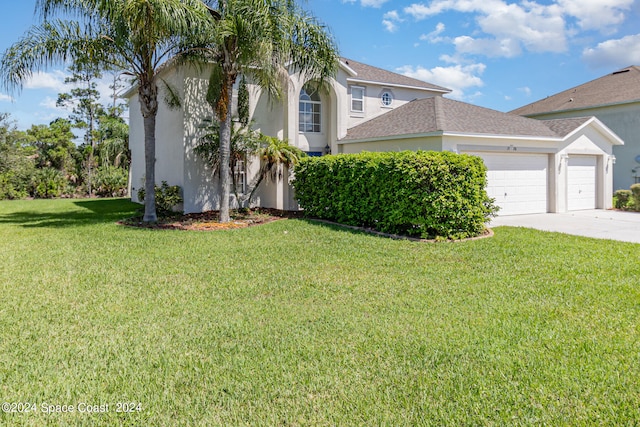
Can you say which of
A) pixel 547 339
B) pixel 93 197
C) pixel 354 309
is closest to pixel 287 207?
pixel 354 309

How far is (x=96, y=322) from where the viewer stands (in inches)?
211

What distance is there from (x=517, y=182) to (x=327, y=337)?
13.9m

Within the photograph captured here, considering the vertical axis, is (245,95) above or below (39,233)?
above

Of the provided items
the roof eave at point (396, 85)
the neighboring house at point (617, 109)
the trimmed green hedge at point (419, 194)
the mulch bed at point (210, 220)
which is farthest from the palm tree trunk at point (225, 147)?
the neighboring house at point (617, 109)

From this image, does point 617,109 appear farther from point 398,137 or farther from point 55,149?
point 55,149

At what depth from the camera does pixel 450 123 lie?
49.1 ft

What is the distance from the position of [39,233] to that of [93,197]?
18408 mm

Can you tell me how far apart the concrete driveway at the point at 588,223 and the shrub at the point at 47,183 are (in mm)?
26505

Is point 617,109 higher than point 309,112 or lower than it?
higher

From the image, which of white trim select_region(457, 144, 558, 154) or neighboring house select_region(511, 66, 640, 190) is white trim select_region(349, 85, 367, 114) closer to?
white trim select_region(457, 144, 558, 154)

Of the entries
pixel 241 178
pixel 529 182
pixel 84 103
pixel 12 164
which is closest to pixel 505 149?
pixel 529 182

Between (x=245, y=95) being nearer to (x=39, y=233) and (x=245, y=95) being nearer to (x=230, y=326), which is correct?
(x=39, y=233)

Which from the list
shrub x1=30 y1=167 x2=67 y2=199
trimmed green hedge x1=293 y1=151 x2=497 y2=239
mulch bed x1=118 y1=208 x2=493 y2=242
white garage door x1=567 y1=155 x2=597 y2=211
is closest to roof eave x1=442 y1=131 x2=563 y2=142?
white garage door x1=567 y1=155 x2=597 y2=211

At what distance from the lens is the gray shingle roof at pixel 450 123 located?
1519 cm
